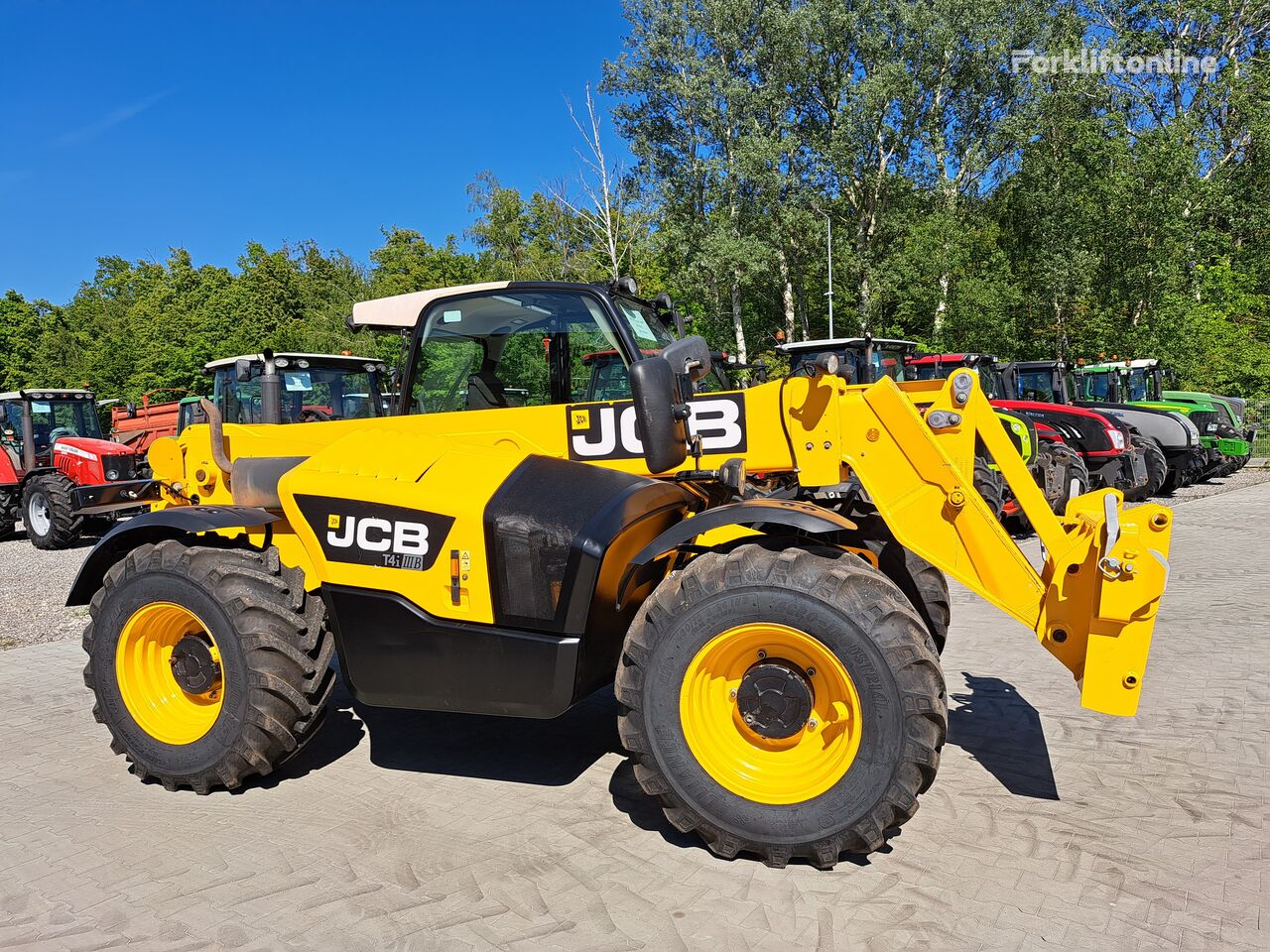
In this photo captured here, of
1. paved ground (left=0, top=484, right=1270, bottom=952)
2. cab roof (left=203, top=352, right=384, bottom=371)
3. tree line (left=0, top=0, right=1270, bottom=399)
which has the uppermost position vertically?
tree line (left=0, top=0, right=1270, bottom=399)

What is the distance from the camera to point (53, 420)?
49.5 feet

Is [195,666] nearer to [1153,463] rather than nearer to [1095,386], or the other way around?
A: [1153,463]

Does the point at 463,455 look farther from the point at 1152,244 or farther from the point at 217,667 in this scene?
the point at 1152,244

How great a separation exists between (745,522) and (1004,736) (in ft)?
6.99

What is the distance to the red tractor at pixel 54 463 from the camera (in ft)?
43.0

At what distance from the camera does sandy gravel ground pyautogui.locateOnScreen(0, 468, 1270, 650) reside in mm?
7777

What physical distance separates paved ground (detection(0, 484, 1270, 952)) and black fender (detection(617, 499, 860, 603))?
1142 mm

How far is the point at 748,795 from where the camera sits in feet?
10.6

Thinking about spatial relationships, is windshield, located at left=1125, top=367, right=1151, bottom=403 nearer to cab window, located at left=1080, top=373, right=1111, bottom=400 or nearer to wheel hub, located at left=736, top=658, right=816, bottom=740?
cab window, located at left=1080, top=373, right=1111, bottom=400

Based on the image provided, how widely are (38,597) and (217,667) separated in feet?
22.7

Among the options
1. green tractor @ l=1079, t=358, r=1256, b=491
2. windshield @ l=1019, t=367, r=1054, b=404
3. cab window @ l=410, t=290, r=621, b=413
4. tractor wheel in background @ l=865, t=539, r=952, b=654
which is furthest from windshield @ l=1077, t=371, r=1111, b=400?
cab window @ l=410, t=290, r=621, b=413

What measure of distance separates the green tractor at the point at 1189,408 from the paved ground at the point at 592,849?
45.7 ft

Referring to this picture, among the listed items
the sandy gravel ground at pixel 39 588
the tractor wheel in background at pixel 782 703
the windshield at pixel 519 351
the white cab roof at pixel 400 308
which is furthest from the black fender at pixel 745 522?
the sandy gravel ground at pixel 39 588

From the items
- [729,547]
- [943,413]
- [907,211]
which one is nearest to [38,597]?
[729,547]
